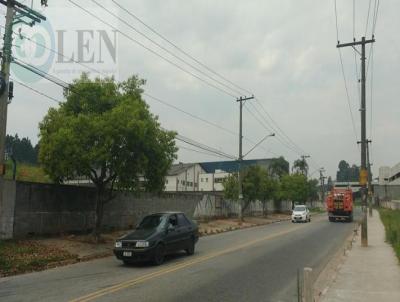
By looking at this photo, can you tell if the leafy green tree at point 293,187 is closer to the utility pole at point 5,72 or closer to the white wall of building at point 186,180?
the white wall of building at point 186,180

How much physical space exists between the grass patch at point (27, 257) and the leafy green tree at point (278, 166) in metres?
79.4

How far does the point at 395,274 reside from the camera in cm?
1285

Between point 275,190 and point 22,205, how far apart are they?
1583 inches

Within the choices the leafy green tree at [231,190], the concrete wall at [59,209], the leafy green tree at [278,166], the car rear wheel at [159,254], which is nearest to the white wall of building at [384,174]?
the leafy green tree at [278,166]

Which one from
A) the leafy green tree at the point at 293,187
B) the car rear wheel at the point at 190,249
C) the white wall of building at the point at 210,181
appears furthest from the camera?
the white wall of building at the point at 210,181

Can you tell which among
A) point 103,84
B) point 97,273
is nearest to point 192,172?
point 103,84

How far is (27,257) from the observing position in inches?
614

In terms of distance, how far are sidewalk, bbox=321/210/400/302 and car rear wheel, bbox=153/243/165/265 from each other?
18.1ft

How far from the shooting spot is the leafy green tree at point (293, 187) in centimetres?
7236

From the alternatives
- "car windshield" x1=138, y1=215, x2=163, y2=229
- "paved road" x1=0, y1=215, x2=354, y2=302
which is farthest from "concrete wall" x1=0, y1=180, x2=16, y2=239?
"car windshield" x1=138, y1=215, x2=163, y2=229

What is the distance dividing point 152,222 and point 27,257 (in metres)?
4.29

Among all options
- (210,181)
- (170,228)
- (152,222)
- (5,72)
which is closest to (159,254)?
(170,228)

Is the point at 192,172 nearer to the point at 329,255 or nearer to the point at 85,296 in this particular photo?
the point at 329,255

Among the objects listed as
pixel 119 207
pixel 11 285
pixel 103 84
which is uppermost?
pixel 103 84
